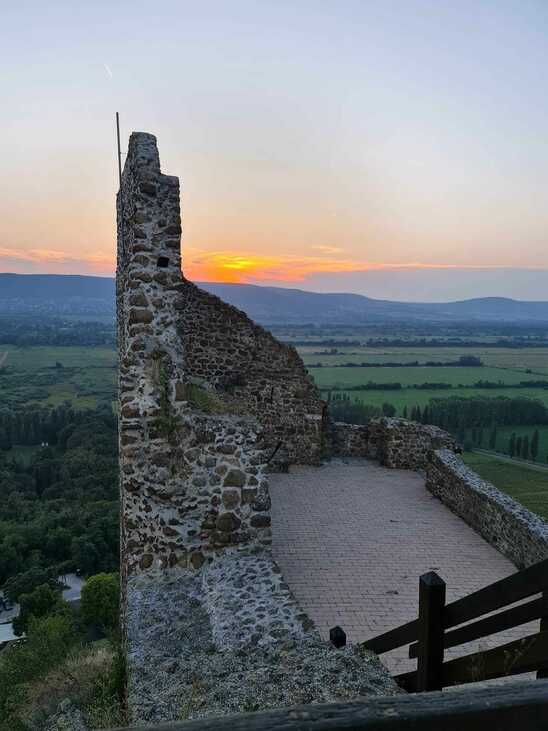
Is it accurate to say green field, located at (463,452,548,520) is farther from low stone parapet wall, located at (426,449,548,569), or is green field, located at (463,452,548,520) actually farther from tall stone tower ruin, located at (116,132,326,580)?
tall stone tower ruin, located at (116,132,326,580)

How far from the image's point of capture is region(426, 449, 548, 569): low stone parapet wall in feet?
26.6

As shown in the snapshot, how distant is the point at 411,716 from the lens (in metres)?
1.26

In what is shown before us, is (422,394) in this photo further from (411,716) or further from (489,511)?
(411,716)

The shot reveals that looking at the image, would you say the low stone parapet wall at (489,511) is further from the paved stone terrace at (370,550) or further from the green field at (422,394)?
Result: the green field at (422,394)

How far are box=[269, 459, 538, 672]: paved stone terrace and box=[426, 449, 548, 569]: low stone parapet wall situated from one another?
0.59 ft

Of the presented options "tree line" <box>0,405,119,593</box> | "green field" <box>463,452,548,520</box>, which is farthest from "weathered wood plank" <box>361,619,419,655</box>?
"tree line" <box>0,405,119,593</box>

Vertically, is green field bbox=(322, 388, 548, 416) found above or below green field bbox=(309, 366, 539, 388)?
below

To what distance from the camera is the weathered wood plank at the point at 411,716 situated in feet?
4.05

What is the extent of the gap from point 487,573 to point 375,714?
301 inches

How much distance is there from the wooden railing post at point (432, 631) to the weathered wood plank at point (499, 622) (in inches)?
2.1

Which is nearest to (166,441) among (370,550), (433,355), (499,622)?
(370,550)

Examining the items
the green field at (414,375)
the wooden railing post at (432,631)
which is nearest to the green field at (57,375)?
the green field at (414,375)

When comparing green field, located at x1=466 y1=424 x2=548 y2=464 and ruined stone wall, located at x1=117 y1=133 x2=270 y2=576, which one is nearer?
ruined stone wall, located at x1=117 y1=133 x2=270 y2=576

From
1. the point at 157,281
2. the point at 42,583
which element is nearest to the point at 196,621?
the point at 157,281
